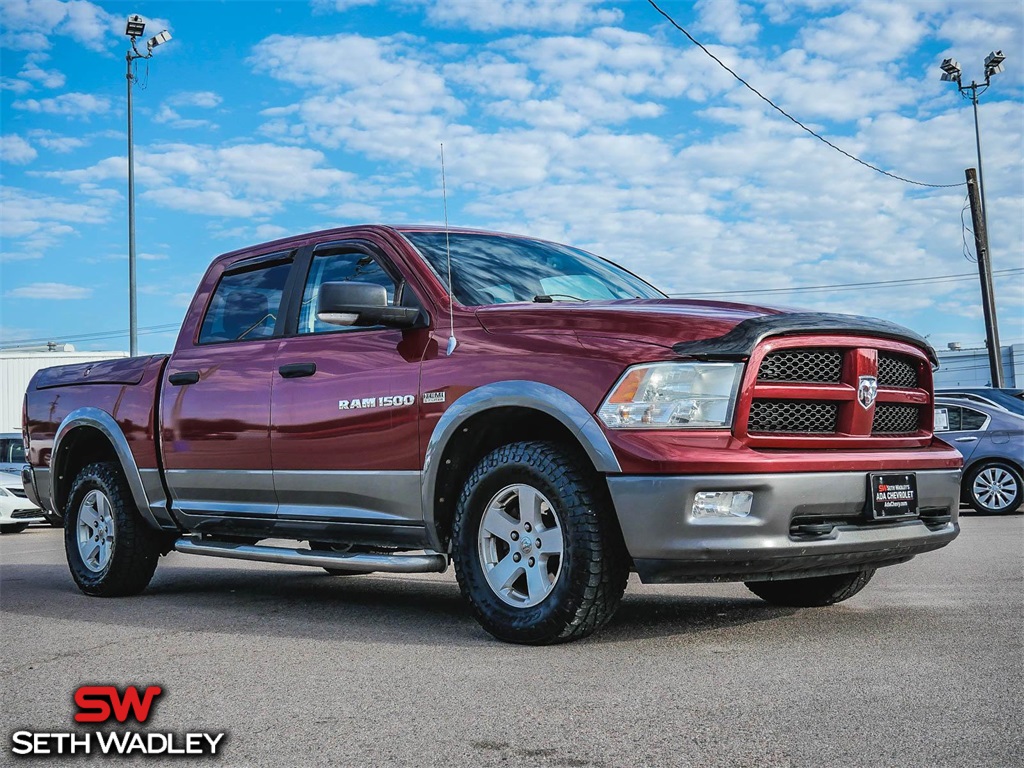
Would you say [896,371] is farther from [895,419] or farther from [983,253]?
[983,253]

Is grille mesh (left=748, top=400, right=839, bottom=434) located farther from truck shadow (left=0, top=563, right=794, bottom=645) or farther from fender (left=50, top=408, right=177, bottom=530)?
fender (left=50, top=408, right=177, bottom=530)

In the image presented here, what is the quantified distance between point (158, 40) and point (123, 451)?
849 inches

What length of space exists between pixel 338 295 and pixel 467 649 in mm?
1683

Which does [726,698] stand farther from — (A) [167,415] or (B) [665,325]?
(A) [167,415]

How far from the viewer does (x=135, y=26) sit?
2578 cm

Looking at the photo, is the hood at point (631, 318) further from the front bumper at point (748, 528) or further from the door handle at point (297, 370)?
the door handle at point (297, 370)

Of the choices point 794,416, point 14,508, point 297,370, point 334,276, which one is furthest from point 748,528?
point 14,508

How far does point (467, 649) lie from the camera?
484cm

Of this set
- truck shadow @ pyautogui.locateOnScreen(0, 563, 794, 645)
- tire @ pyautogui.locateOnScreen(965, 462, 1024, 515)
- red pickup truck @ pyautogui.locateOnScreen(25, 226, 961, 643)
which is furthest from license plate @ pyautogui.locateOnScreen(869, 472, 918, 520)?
tire @ pyautogui.locateOnScreen(965, 462, 1024, 515)

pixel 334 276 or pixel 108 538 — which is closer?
pixel 334 276

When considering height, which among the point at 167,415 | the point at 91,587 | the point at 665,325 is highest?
the point at 665,325

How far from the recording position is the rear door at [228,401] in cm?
620

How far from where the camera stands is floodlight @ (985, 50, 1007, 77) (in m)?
26.5

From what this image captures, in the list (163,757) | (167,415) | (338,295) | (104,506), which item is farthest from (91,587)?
(163,757)
